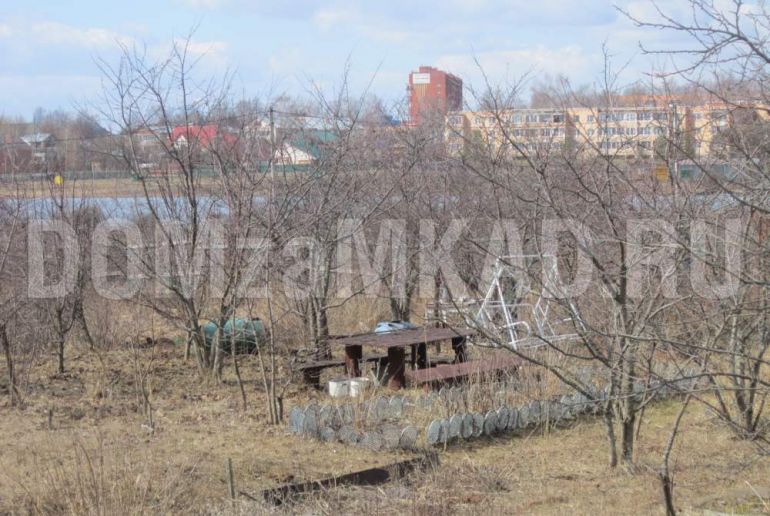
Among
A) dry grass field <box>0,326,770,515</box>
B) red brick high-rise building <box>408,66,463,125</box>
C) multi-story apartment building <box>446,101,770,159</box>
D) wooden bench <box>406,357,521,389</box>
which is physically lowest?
dry grass field <box>0,326,770,515</box>

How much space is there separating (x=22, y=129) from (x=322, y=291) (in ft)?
38.8

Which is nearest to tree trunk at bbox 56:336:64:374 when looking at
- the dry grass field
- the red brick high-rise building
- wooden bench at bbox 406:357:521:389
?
the dry grass field

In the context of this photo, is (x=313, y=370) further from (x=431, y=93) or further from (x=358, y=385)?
(x=431, y=93)

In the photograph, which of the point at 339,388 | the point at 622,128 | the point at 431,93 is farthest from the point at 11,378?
the point at 431,93

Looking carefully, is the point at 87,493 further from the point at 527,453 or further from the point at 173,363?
the point at 173,363

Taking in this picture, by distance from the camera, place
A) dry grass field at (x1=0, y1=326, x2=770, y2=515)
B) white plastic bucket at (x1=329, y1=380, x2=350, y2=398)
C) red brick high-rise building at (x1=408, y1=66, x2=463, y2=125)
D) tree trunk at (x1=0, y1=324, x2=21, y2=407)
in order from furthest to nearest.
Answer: red brick high-rise building at (x1=408, y1=66, x2=463, y2=125)
white plastic bucket at (x1=329, y1=380, x2=350, y2=398)
tree trunk at (x1=0, y1=324, x2=21, y2=407)
dry grass field at (x1=0, y1=326, x2=770, y2=515)

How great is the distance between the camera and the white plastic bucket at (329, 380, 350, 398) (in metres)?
9.03

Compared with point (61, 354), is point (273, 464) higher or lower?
lower

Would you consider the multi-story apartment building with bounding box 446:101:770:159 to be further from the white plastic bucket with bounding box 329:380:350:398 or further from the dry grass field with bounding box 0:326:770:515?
the white plastic bucket with bounding box 329:380:350:398

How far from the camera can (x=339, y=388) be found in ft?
29.7

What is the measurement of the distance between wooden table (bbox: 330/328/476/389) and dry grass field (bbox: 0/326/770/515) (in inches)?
22.2

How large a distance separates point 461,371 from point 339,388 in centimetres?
116

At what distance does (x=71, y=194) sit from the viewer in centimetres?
1073

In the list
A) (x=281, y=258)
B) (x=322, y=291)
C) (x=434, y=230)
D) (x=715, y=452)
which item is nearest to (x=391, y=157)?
(x=434, y=230)
